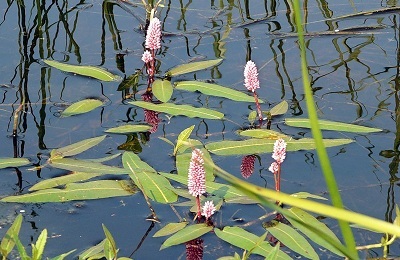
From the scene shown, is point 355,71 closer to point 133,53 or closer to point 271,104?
point 271,104

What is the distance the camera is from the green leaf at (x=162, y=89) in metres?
3.75

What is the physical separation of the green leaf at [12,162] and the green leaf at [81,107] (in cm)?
49

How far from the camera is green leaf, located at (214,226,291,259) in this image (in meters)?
2.53

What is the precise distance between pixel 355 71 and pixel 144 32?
1.32 metres

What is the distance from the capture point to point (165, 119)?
11.9ft

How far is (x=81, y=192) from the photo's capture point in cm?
294

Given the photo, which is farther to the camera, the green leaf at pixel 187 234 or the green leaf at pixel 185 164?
the green leaf at pixel 185 164

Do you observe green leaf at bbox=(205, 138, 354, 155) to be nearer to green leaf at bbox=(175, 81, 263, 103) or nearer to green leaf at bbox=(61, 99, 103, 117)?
green leaf at bbox=(175, 81, 263, 103)

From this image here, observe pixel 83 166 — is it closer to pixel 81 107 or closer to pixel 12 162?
pixel 12 162

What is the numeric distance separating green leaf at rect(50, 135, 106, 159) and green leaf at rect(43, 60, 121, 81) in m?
0.68

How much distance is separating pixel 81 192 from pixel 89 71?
1.16 metres

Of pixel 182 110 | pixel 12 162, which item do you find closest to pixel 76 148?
pixel 12 162

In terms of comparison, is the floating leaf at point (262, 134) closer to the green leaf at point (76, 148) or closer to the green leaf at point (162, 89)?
the green leaf at point (162, 89)

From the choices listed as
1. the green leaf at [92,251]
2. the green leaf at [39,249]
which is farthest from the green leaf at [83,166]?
the green leaf at [39,249]
